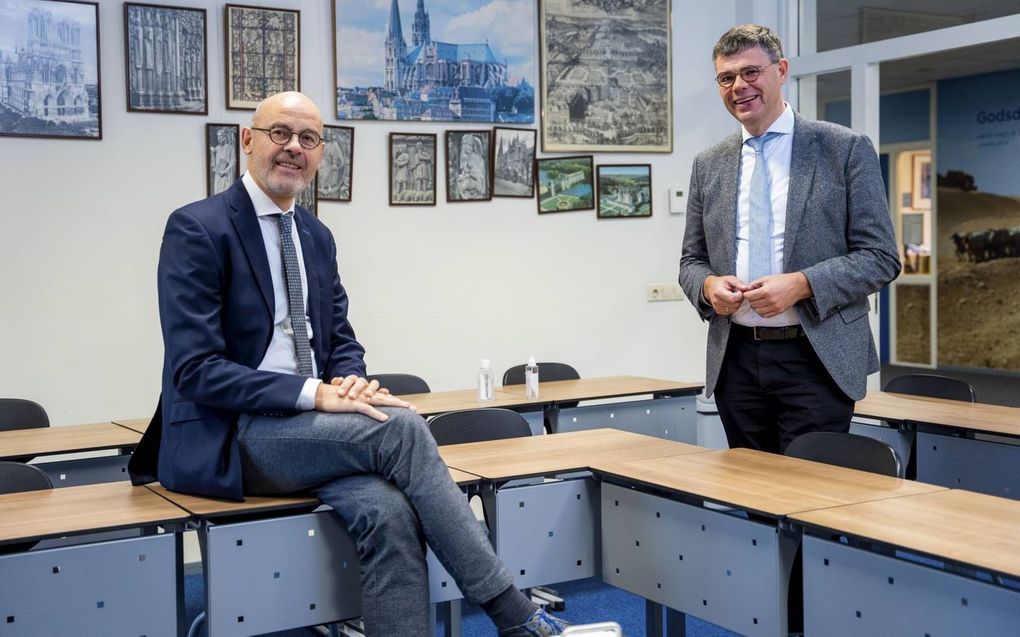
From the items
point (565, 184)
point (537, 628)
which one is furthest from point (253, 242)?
point (565, 184)

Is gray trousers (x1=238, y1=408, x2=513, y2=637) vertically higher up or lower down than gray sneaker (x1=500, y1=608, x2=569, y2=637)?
higher up

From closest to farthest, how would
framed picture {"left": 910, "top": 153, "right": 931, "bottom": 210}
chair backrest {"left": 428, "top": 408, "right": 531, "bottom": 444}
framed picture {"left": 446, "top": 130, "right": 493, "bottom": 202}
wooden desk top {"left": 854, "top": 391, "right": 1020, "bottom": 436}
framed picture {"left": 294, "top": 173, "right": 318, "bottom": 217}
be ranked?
chair backrest {"left": 428, "top": 408, "right": 531, "bottom": 444} < wooden desk top {"left": 854, "top": 391, "right": 1020, "bottom": 436} < framed picture {"left": 294, "top": 173, "right": 318, "bottom": 217} < framed picture {"left": 446, "top": 130, "right": 493, "bottom": 202} < framed picture {"left": 910, "top": 153, "right": 931, "bottom": 210}

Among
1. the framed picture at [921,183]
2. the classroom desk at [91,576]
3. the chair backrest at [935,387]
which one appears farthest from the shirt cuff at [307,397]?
the framed picture at [921,183]

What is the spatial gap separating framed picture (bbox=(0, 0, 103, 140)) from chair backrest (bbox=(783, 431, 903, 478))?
11.9 feet

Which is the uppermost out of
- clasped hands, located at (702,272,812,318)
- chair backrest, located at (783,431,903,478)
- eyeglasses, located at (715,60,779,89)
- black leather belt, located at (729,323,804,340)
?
eyeglasses, located at (715,60,779,89)

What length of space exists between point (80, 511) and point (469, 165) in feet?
12.5

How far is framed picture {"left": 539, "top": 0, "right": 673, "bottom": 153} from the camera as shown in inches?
241

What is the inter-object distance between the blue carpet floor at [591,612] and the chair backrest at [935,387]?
1413 mm

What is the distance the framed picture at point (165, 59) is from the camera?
5008 mm

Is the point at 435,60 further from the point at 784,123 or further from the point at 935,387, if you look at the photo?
the point at 784,123

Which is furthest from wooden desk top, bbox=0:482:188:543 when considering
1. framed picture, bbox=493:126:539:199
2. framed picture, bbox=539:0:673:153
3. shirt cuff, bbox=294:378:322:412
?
framed picture, bbox=539:0:673:153

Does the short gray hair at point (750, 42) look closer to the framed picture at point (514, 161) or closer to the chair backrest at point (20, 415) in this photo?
the chair backrest at point (20, 415)

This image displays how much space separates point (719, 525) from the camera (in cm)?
239

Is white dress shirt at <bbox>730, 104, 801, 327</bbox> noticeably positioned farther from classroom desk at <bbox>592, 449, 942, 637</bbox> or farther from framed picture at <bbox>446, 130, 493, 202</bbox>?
framed picture at <bbox>446, 130, 493, 202</bbox>
